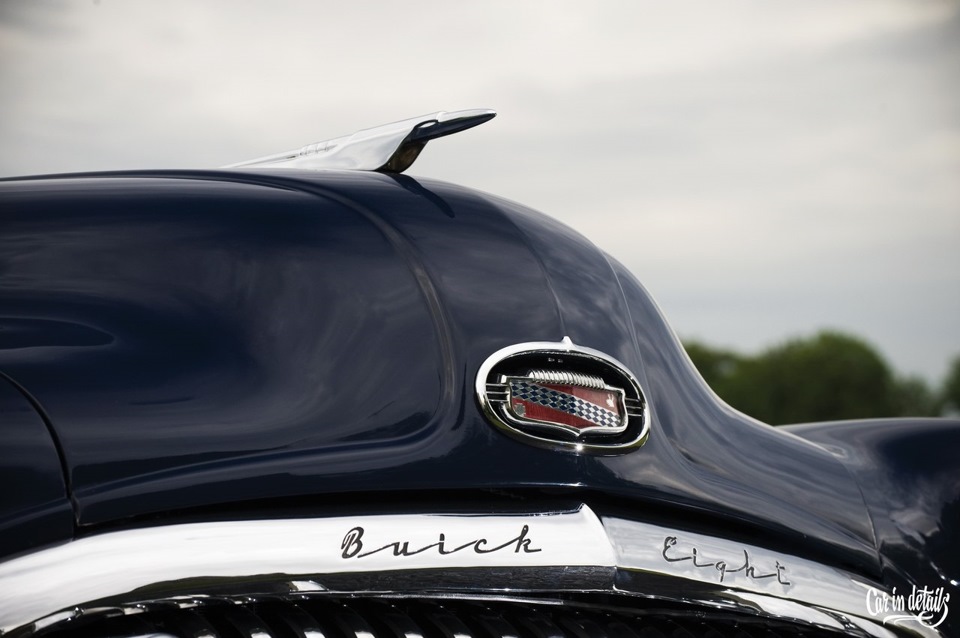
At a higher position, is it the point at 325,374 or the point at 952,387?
the point at 325,374

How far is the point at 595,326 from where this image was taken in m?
1.75

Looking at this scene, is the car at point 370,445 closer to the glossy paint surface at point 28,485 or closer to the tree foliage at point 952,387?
the glossy paint surface at point 28,485

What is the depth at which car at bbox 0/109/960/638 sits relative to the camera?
1338 millimetres

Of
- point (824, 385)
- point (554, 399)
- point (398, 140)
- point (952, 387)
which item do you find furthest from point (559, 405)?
point (952, 387)

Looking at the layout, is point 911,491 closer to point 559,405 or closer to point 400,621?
point 559,405

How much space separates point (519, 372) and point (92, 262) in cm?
65

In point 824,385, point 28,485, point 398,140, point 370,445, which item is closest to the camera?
point 28,485

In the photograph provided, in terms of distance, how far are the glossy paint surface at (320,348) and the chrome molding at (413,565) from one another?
0.05m

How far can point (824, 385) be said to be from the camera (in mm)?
33281

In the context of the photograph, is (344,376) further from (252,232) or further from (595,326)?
(595,326)

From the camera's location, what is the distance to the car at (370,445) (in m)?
1.34

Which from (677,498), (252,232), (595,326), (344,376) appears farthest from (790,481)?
(252,232)

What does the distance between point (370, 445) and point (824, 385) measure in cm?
3362

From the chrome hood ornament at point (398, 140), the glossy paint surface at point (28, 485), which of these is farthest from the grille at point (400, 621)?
the chrome hood ornament at point (398, 140)
